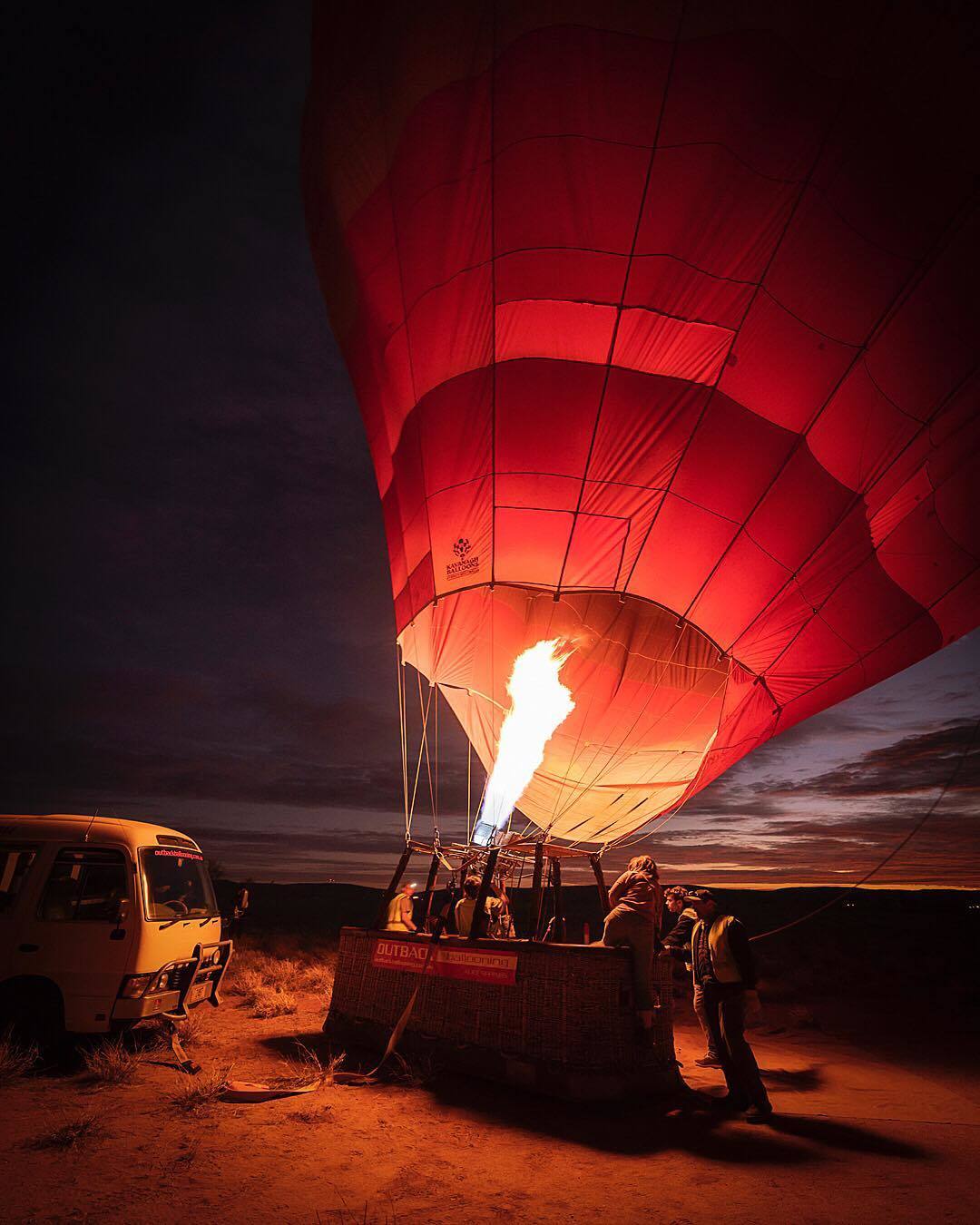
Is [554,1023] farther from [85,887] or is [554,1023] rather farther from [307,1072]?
[85,887]

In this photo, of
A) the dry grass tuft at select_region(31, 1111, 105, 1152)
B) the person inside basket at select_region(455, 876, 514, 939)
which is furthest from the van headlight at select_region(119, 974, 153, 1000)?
the person inside basket at select_region(455, 876, 514, 939)

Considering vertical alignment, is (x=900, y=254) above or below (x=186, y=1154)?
above

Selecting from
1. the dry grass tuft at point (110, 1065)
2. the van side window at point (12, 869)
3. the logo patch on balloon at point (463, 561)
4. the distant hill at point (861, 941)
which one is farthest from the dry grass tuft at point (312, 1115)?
the logo patch on balloon at point (463, 561)

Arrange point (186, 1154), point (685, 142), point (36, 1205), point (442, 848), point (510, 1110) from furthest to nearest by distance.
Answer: point (442, 848) → point (685, 142) → point (510, 1110) → point (186, 1154) → point (36, 1205)

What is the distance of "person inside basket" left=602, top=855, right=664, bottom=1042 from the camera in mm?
5301

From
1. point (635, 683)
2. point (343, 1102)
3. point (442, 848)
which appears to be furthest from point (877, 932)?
point (343, 1102)

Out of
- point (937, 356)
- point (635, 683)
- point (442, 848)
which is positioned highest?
point (937, 356)

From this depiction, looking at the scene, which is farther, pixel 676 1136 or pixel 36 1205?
pixel 676 1136

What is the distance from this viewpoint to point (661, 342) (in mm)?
6516

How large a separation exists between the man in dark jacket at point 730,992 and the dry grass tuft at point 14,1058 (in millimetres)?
5160

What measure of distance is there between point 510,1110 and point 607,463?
17.3ft

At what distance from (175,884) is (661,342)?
6787mm

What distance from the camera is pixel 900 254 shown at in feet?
19.5

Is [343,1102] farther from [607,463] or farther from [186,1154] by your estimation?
[607,463]
